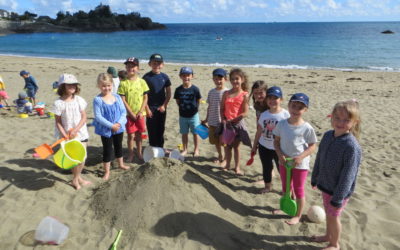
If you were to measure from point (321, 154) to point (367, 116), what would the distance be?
6.45 metres

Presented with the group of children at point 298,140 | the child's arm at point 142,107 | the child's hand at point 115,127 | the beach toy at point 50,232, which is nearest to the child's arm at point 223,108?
the group of children at point 298,140

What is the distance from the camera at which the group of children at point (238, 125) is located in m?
2.87

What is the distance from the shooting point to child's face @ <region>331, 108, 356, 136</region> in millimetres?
2768

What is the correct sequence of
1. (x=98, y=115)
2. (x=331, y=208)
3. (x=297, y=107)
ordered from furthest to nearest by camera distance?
1. (x=98, y=115)
2. (x=297, y=107)
3. (x=331, y=208)

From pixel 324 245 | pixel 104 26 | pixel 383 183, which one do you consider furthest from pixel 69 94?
pixel 104 26

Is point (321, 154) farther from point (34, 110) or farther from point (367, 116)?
point (34, 110)

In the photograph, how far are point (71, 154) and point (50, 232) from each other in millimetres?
1162

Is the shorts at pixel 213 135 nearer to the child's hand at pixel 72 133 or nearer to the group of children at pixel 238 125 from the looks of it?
the group of children at pixel 238 125

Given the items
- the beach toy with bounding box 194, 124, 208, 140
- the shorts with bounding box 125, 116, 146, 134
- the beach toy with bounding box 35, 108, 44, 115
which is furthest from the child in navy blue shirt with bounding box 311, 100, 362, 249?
the beach toy with bounding box 35, 108, 44, 115

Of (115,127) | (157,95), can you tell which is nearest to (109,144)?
(115,127)

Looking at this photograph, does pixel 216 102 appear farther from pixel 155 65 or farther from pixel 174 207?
pixel 174 207

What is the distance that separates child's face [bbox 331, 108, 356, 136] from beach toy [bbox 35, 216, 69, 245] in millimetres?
3034

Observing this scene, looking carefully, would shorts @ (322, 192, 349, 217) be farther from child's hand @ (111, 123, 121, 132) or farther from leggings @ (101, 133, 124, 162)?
leggings @ (101, 133, 124, 162)

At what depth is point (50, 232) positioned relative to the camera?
3166 mm
